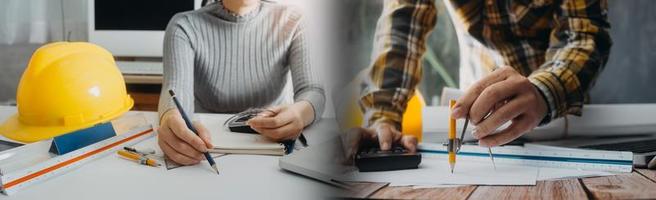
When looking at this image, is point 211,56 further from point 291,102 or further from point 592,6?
point 592,6

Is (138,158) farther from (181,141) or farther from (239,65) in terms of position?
(239,65)

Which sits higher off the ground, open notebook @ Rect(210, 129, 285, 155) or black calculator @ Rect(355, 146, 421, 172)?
black calculator @ Rect(355, 146, 421, 172)

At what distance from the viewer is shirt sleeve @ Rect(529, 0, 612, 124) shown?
56cm

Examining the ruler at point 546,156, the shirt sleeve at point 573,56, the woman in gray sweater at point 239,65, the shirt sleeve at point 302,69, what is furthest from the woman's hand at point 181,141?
the shirt sleeve at point 573,56

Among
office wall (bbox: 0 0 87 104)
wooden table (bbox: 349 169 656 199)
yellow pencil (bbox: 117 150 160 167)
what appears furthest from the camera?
office wall (bbox: 0 0 87 104)

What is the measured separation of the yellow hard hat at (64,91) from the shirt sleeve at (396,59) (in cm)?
35

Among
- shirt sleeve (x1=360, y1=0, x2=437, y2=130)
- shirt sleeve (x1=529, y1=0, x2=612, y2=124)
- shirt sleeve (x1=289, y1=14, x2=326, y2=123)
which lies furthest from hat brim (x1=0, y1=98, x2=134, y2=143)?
shirt sleeve (x1=529, y1=0, x2=612, y2=124)

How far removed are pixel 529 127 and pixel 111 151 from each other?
45 cm

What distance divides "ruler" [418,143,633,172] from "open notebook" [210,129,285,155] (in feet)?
0.52

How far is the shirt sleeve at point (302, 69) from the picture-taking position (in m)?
0.59

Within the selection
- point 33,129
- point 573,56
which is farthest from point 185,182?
point 573,56

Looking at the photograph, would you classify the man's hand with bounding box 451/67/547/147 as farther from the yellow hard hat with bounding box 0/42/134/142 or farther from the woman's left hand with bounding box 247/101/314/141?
the yellow hard hat with bounding box 0/42/134/142

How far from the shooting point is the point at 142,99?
0.77 meters

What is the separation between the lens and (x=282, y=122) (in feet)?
2.06
